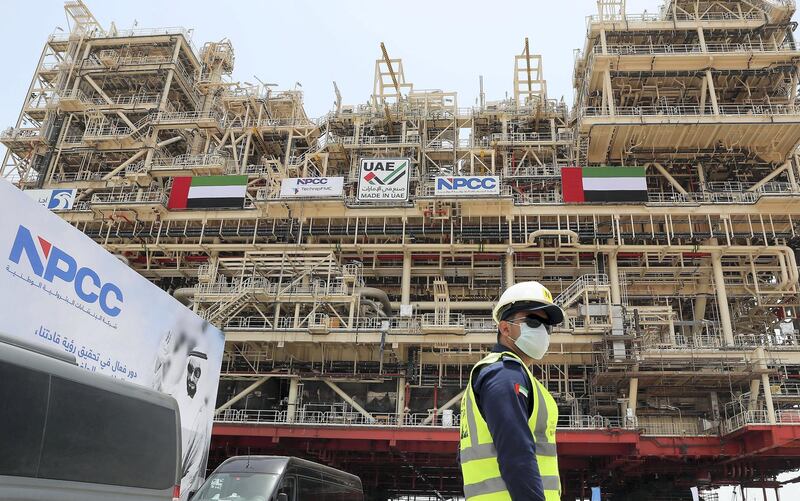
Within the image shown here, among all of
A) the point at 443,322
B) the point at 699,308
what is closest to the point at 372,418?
the point at 443,322

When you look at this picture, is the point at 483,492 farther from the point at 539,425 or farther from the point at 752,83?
the point at 752,83

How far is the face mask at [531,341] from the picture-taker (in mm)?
4324

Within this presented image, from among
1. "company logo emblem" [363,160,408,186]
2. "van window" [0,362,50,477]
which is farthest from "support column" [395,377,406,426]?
"van window" [0,362,50,477]

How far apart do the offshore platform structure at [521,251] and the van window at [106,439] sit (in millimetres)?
21407

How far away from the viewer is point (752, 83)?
3906cm

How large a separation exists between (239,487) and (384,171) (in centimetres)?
2543

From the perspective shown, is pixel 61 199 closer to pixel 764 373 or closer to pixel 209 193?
pixel 209 193

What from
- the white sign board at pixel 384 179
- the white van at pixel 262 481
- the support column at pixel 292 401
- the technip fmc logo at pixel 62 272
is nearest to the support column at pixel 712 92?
the white sign board at pixel 384 179

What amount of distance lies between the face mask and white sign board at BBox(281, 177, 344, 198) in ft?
102

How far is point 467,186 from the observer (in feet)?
113

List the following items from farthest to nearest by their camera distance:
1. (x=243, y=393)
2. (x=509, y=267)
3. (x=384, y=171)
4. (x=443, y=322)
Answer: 1. (x=384, y=171)
2. (x=509, y=267)
3. (x=243, y=393)
4. (x=443, y=322)

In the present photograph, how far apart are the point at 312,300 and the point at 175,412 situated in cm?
2506

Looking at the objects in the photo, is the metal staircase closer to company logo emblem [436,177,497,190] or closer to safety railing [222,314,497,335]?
safety railing [222,314,497,335]

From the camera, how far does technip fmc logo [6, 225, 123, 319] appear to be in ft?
37.8
